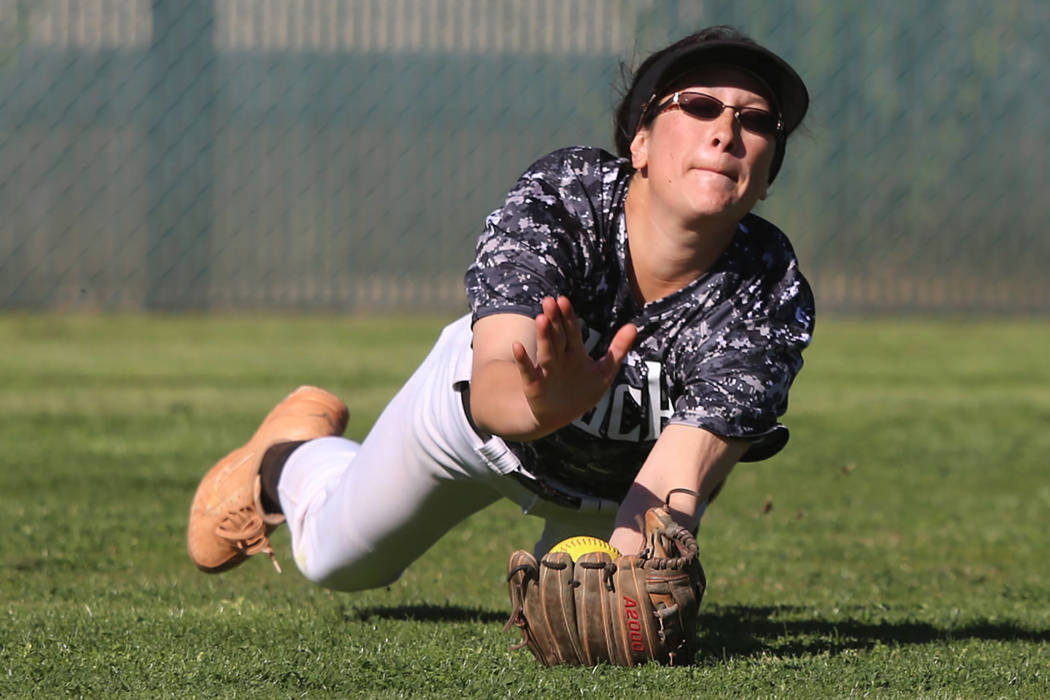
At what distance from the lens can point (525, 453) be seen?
12.0ft

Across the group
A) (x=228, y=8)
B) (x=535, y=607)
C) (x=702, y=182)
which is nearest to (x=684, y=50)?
(x=702, y=182)

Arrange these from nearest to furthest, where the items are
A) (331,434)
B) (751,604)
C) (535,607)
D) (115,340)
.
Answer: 1. (535,607)
2. (751,604)
3. (331,434)
4. (115,340)

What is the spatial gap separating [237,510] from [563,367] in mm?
1797

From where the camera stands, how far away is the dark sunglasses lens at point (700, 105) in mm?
3439

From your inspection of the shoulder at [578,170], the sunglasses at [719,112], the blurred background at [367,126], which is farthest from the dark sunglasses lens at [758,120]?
the blurred background at [367,126]

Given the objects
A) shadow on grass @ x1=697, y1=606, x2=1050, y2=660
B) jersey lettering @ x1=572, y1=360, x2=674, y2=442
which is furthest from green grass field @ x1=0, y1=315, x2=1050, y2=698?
jersey lettering @ x1=572, y1=360, x2=674, y2=442

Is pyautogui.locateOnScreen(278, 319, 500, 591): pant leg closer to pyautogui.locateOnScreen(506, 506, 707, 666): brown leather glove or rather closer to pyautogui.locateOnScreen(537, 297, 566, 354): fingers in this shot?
pyautogui.locateOnScreen(506, 506, 707, 666): brown leather glove

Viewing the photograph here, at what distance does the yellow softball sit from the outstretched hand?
492mm

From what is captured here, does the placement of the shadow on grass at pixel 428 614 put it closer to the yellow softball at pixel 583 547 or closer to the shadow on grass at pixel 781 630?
the shadow on grass at pixel 781 630

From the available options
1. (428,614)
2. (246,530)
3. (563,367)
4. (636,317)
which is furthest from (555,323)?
(246,530)

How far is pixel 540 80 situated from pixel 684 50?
934 cm

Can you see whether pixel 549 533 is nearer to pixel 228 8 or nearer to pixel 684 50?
pixel 684 50

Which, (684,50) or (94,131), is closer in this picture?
(684,50)

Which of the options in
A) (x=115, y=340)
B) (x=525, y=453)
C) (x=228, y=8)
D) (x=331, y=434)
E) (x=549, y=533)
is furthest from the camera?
(x=228, y=8)
